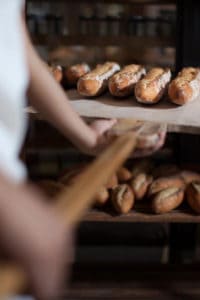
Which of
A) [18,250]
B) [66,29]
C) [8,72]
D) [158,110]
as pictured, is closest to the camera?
[18,250]

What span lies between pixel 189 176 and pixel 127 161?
244 mm

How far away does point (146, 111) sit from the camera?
60.0 inches

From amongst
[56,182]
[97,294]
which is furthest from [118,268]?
[56,182]

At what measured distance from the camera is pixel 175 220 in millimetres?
1627

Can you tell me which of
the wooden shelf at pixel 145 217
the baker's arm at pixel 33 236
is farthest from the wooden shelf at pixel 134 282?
the baker's arm at pixel 33 236

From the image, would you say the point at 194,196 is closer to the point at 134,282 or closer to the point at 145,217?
the point at 145,217

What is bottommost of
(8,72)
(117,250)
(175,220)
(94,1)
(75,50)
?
(117,250)

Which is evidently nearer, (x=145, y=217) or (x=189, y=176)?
(x=145, y=217)

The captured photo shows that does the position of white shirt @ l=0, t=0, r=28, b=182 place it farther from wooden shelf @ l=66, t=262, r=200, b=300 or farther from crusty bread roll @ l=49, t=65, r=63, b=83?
wooden shelf @ l=66, t=262, r=200, b=300

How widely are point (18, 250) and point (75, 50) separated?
1786 mm

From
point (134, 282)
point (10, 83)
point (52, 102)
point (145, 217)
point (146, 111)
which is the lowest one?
point (134, 282)

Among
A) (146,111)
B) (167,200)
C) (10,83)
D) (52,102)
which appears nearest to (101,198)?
(167,200)

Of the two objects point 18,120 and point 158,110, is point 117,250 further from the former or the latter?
point 18,120


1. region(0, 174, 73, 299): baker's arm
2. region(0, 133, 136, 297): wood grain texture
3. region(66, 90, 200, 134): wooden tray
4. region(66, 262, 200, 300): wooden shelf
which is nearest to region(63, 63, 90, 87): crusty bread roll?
region(66, 90, 200, 134): wooden tray
